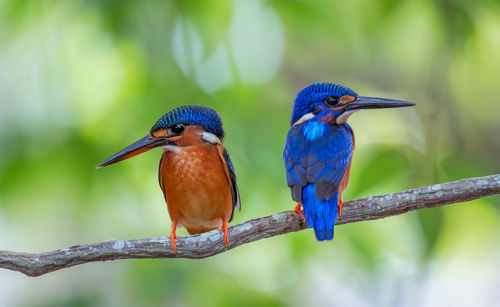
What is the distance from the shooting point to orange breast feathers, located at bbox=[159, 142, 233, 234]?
9.91ft

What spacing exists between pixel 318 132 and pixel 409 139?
4.77 ft

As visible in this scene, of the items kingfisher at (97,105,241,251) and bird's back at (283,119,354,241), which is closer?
Answer: bird's back at (283,119,354,241)

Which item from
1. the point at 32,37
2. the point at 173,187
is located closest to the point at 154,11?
the point at 32,37

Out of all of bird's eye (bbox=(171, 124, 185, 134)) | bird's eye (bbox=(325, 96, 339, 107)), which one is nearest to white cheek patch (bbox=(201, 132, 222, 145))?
bird's eye (bbox=(171, 124, 185, 134))

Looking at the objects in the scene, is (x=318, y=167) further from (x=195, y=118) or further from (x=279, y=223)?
(x=195, y=118)

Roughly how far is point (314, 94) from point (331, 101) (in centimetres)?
8

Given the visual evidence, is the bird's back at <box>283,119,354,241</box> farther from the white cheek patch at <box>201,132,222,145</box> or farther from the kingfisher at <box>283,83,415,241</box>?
the white cheek patch at <box>201,132,222,145</box>

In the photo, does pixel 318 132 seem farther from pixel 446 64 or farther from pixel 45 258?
pixel 446 64

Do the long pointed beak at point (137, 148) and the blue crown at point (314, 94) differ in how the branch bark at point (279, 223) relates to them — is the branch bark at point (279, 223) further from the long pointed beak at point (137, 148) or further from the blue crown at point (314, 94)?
the blue crown at point (314, 94)

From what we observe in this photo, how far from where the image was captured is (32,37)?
399 centimetres

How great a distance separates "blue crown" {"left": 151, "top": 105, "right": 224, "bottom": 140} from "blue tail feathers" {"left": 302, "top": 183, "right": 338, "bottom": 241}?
78 cm

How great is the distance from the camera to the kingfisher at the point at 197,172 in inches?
116

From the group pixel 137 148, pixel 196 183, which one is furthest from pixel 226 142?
pixel 137 148

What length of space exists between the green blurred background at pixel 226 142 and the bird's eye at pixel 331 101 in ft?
2.50
